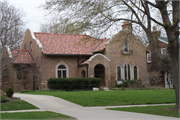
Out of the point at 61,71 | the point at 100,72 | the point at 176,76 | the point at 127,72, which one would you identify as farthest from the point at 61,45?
the point at 176,76

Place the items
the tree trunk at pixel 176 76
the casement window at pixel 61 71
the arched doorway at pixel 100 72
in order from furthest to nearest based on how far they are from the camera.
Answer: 1. the arched doorway at pixel 100 72
2. the casement window at pixel 61 71
3. the tree trunk at pixel 176 76

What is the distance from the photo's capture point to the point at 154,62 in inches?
1296

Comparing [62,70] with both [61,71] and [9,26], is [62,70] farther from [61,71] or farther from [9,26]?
[9,26]

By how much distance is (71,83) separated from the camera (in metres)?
24.1

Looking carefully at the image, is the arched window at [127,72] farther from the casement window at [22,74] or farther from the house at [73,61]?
the casement window at [22,74]

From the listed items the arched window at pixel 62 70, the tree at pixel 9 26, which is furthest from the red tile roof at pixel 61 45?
the tree at pixel 9 26

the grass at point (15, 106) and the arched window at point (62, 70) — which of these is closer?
the grass at point (15, 106)

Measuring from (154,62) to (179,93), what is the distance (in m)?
22.8

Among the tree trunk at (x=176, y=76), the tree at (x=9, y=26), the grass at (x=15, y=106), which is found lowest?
the grass at (x=15, y=106)

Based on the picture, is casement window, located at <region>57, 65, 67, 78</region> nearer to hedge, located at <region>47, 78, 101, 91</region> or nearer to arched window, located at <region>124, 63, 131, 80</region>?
A: hedge, located at <region>47, 78, 101, 91</region>

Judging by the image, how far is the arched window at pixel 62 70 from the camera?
27511mm

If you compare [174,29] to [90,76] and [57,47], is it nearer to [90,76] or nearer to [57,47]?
[90,76]

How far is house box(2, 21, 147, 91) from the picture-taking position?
2634cm

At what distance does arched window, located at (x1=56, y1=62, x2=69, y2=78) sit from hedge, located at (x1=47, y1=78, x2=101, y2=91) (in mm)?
3585
